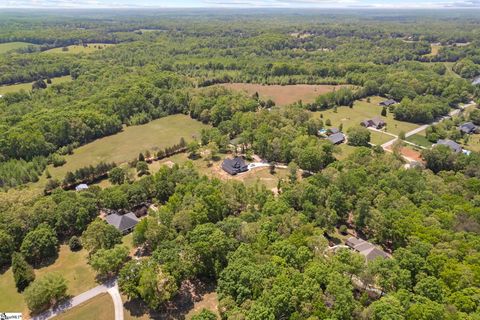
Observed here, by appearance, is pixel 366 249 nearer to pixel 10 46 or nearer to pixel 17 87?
pixel 17 87

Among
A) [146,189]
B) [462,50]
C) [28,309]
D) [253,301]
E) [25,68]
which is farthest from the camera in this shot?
[462,50]

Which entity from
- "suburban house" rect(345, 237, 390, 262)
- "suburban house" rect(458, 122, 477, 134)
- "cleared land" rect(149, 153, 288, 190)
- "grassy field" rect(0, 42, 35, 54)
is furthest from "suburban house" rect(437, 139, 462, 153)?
"grassy field" rect(0, 42, 35, 54)

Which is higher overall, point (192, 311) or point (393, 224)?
point (393, 224)

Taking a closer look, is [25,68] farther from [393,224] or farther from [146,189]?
[393,224]

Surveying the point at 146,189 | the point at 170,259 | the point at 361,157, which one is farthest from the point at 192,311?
the point at 361,157

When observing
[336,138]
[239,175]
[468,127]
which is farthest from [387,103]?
[239,175]

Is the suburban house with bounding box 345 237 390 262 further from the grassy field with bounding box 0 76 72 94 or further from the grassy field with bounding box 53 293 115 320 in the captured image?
the grassy field with bounding box 0 76 72 94
